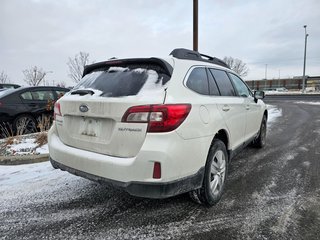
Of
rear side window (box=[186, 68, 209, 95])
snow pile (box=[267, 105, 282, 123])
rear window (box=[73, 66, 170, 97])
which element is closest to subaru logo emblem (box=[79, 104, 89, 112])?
rear window (box=[73, 66, 170, 97])

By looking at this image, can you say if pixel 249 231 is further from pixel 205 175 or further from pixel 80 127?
pixel 80 127

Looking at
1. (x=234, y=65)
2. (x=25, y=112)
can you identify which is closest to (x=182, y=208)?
(x=25, y=112)

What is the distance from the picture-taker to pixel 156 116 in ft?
7.81

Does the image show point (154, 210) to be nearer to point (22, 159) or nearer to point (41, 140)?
point (22, 159)

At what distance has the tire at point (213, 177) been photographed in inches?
116

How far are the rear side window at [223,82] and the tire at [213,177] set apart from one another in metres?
0.85

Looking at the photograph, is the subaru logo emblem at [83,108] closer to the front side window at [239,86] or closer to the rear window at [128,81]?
the rear window at [128,81]

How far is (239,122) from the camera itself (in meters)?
3.97

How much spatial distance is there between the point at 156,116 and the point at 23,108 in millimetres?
5929

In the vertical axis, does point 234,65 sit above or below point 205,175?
above

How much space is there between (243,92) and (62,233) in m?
3.59

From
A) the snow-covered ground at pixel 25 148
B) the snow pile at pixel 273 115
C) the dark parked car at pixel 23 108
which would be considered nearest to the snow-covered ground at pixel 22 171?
the snow-covered ground at pixel 25 148

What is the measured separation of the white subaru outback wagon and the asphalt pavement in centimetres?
34

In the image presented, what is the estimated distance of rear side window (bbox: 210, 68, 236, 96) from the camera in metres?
3.60
